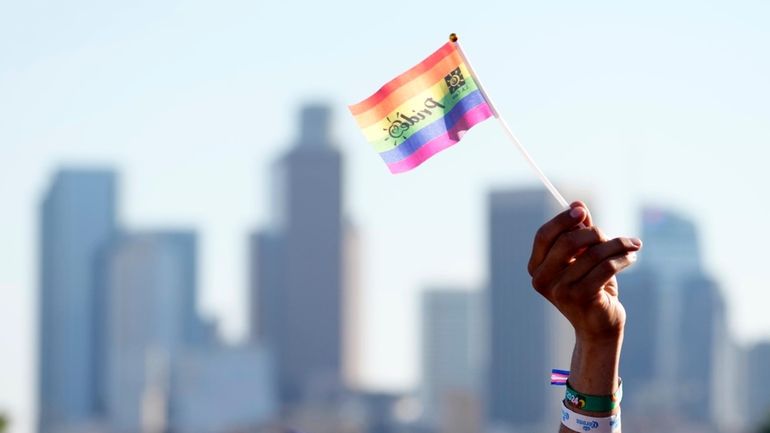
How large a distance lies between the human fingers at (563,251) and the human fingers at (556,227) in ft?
0.04

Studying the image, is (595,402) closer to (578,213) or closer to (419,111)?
(578,213)

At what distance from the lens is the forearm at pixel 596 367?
500cm

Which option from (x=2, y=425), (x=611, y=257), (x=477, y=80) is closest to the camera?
(x=611, y=257)

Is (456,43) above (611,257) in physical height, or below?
above

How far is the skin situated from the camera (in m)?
4.79

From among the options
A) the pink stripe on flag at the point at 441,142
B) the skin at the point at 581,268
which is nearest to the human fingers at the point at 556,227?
the skin at the point at 581,268

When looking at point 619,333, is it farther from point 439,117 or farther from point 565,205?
point 439,117

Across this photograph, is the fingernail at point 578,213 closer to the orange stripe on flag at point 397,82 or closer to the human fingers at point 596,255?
the human fingers at point 596,255

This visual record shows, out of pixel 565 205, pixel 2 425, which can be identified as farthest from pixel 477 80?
pixel 2 425

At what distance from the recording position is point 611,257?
479 cm

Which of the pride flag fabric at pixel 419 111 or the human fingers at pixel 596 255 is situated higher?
the pride flag fabric at pixel 419 111

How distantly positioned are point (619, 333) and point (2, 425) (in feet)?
110

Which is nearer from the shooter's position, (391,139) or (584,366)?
(584,366)

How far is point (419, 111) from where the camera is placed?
6090 millimetres
